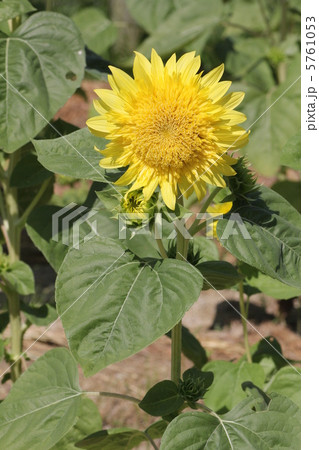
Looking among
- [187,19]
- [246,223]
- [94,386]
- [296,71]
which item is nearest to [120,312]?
[246,223]

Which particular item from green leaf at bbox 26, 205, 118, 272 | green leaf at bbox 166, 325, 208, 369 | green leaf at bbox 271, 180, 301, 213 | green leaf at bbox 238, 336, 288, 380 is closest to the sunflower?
green leaf at bbox 26, 205, 118, 272

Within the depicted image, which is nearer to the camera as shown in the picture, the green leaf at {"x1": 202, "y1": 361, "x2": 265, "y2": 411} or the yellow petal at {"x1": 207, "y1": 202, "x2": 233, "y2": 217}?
the yellow petal at {"x1": 207, "y1": 202, "x2": 233, "y2": 217}

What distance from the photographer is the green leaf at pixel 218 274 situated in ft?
3.41

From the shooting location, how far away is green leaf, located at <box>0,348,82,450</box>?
3.27ft

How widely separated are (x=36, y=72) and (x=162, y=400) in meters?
0.64

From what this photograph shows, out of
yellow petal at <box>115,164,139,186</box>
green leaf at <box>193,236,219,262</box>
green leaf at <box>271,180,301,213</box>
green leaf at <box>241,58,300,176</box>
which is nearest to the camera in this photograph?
yellow petal at <box>115,164,139,186</box>

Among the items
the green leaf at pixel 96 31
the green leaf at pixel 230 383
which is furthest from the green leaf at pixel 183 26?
the green leaf at pixel 230 383

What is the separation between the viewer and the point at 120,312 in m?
0.88

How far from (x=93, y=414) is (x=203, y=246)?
387mm

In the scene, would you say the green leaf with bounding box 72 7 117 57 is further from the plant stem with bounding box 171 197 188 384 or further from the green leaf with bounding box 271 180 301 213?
the plant stem with bounding box 171 197 188 384

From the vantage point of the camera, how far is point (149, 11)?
2.52 m

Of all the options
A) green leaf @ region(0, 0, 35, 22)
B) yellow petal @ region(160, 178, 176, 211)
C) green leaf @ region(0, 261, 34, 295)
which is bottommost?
green leaf @ region(0, 261, 34, 295)

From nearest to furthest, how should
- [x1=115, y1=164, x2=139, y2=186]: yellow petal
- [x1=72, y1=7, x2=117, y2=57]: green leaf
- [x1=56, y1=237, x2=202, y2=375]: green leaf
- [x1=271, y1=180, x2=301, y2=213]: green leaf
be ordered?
[x1=56, y1=237, x2=202, y2=375]: green leaf, [x1=115, y1=164, x2=139, y2=186]: yellow petal, [x1=271, y1=180, x2=301, y2=213]: green leaf, [x1=72, y1=7, x2=117, y2=57]: green leaf

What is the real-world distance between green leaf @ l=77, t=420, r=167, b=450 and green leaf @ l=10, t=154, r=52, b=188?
499 mm
